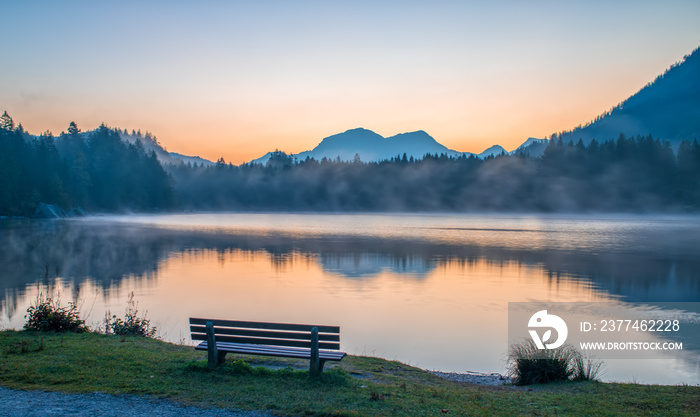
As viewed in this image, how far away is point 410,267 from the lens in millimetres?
32344

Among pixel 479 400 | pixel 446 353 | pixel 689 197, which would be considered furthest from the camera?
pixel 689 197

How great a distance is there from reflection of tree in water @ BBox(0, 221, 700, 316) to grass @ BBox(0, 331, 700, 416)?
12401 mm

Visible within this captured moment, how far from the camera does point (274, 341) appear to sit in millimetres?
9031

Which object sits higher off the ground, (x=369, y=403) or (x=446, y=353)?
(x=369, y=403)

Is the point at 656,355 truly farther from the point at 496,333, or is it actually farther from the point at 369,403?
the point at 369,403

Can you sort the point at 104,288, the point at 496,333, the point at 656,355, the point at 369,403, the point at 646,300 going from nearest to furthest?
1. the point at 369,403
2. the point at 656,355
3. the point at 496,333
4. the point at 646,300
5. the point at 104,288

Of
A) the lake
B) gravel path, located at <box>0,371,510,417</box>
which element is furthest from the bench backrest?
the lake

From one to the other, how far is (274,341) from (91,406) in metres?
3.12

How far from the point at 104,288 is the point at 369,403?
19.9 m

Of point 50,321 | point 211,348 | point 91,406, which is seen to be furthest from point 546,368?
point 50,321

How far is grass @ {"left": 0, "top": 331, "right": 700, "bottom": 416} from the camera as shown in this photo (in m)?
7.60

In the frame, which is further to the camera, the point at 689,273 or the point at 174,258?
the point at 174,258

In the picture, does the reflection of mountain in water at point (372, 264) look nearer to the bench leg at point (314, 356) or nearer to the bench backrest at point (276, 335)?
the bench backrest at point (276, 335)

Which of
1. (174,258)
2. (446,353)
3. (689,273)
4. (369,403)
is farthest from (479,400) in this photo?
(174,258)
